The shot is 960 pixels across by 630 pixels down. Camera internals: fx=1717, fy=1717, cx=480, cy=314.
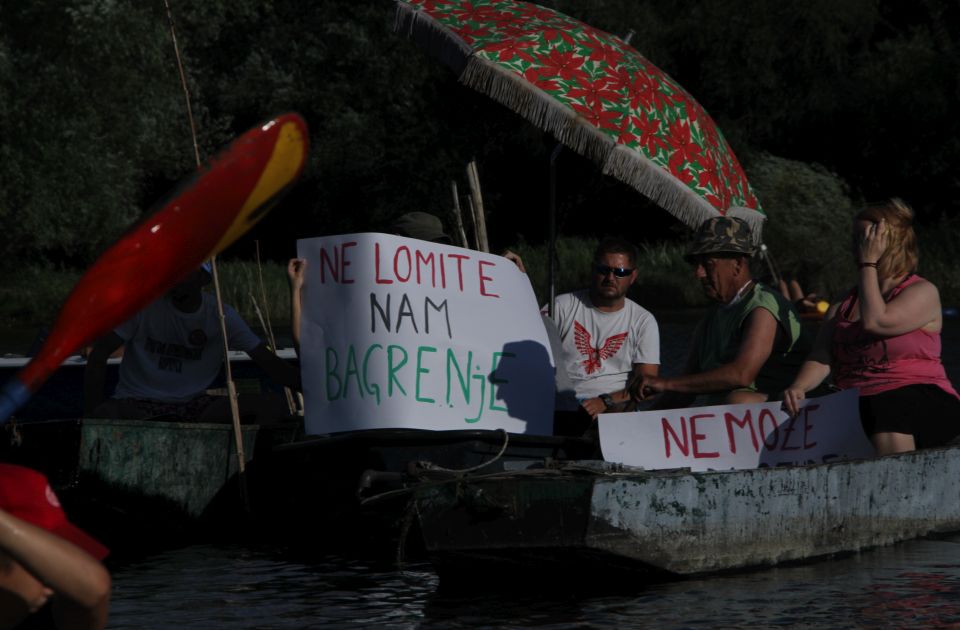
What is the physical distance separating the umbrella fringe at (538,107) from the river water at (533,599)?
7.18 ft

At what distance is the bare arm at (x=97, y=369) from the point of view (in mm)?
8297

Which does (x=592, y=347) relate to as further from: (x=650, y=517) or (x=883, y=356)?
(x=650, y=517)

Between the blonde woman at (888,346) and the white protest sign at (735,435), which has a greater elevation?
the blonde woman at (888,346)

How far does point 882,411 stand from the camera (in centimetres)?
710

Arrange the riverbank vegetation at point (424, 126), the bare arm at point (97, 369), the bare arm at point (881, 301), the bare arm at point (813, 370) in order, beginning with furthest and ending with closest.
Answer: the riverbank vegetation at point (424, 126)
the bare arm at point (97, 369)
the bare arm at point (813, 370)
the bare arm at point (881, 301)

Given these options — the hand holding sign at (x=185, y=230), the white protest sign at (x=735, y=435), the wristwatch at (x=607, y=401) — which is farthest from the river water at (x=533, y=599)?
the hand holding sign at (x=185, y=230)

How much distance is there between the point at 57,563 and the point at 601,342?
221 inches

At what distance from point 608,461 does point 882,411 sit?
1.19 meters

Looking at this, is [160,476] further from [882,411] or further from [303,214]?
[303,214]

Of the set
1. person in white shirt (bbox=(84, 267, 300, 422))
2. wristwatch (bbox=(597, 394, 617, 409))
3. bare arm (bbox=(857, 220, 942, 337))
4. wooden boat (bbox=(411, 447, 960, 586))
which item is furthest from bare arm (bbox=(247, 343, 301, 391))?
bare arm (bbox=(857, 220, 942, 337))

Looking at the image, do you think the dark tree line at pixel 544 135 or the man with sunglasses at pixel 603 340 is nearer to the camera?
the man with sunglasses at pixel 603 340

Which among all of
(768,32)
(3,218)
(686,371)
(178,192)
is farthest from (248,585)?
(768,32)

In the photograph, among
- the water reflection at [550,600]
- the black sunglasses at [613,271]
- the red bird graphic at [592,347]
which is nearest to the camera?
the water reflection at [550,600]

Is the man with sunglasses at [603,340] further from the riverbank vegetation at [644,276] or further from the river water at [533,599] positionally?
the riverbank vegetation at [644,276]
